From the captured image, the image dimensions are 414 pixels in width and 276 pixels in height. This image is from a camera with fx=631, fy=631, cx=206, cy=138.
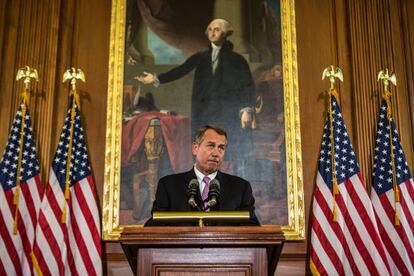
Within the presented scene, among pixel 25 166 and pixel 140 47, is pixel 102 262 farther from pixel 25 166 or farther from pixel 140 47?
pixel 140 47

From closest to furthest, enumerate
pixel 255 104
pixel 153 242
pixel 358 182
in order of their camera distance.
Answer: pixel 153 242 → pixel 358 182 → pixel 255 104

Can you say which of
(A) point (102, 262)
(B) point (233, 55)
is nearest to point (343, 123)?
(B) point (233, 55)

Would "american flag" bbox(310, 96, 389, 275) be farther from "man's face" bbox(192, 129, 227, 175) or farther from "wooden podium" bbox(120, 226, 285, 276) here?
"wooden podium" bbox(120, 226, 285, 276)

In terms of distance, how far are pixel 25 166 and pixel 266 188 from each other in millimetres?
2866

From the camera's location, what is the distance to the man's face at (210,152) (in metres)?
6.68

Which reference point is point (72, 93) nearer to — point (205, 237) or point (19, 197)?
point (19, 197)

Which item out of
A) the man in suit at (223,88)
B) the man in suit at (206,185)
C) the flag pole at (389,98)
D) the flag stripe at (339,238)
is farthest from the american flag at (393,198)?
the man in suit at (206,185)

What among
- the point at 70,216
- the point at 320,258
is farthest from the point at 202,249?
the point at 70,216

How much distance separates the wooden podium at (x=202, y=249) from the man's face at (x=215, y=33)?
420cm

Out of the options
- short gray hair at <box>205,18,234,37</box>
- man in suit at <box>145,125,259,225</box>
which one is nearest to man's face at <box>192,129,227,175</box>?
man in suit at <box>145,125,259,225</box>

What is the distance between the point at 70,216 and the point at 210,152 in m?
1.85

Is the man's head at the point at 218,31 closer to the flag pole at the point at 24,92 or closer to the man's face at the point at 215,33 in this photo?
the man's face at the point at 215,33

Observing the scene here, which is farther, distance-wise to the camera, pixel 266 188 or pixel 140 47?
pixel 140 47

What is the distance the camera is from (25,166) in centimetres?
741
